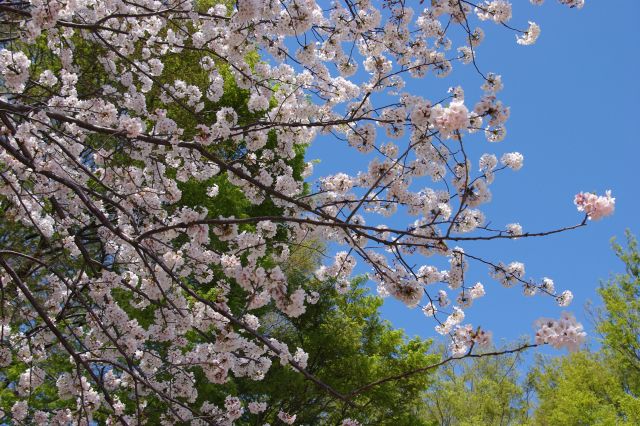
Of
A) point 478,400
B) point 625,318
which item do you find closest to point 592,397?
point 625,318

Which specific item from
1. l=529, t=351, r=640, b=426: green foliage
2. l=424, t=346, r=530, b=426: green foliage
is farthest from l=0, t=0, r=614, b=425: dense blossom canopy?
l=424, t=346, r=530, b=426: green foliage

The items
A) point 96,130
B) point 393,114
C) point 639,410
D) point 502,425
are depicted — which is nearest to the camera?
point 96,130

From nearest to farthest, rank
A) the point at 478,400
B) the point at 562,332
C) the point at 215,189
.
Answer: the point at 562,332
the point at 215,189
the point at 478,400

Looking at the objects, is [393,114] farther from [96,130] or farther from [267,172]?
[96,130]

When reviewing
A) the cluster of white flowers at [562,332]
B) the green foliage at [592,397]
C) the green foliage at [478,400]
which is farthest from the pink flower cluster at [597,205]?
the green foliage at [478,400]

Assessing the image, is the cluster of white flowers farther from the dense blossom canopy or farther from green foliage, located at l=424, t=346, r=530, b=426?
green foliage, located at l=424, t=346, r=530, b=426

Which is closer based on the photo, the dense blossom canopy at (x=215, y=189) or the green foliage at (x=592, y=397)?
the dense blossom canopy at (x=215, y=189)

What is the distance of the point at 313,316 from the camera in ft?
45.9

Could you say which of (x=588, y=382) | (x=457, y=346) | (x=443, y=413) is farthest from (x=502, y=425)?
(x=457, y=346)

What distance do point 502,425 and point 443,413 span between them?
7.13 ft

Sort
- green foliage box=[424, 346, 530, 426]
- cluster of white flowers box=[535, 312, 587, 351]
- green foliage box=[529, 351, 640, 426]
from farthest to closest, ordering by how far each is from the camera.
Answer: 1. green foliage box=[424, 346, 530, 426]
2. green foliage box=[529, 351, 640, 426]
3. cluster of white flowers box=[535, 312, 587, 351]

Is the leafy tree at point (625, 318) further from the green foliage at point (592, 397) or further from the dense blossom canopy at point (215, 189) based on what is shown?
the dense blossom canopy at point (215, 189)

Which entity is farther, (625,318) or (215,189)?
(625,318)

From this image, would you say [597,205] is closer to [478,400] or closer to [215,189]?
[215,189]
